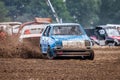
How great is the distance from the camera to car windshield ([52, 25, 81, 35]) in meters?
19.8

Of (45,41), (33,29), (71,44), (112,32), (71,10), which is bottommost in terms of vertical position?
(71,44)

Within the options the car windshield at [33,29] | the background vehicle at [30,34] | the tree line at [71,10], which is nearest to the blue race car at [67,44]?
the background vehicle at [30,34]

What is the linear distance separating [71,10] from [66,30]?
71939 millimetres

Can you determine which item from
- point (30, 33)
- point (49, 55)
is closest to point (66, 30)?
point (49, 55)

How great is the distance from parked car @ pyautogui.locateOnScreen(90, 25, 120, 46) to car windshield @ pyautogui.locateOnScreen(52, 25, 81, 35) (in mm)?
14593

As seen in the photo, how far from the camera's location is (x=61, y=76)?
476 inches

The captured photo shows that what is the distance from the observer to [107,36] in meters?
35.8

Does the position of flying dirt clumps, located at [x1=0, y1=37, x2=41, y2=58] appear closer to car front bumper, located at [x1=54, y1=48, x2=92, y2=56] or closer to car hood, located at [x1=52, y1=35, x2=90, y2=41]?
car hood, located at [x1=52, y1=35, x2=90, y2=41]

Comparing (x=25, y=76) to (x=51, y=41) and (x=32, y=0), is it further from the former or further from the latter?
(x=32, y=0)

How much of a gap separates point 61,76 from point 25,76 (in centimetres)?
81

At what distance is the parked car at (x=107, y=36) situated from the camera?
115 feet

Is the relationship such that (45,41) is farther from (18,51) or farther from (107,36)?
(107,36)

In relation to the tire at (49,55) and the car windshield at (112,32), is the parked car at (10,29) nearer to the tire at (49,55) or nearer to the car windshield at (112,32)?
the tire at (49,55)

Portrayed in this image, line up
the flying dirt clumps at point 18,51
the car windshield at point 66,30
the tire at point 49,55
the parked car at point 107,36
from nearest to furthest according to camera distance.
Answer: the tire at point 49,55
the car windshield at point 66,30
the flying dirt clumps at point 18,51
the parked car at point 107,36
